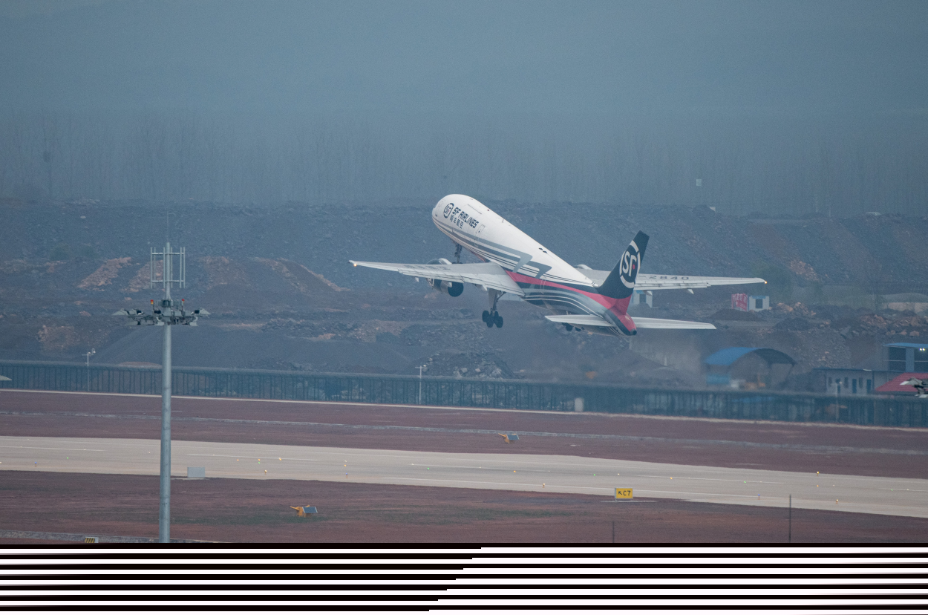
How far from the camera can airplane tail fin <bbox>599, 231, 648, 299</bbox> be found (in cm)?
7731

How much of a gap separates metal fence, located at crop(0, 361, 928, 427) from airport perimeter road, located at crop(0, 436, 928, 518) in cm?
3200

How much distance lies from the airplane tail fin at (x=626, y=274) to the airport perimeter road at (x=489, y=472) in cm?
1253

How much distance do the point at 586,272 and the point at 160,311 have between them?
53.8 meters

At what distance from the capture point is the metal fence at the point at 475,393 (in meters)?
99.7

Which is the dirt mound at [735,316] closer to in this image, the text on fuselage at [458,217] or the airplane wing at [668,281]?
the airplane wing at [668,281]

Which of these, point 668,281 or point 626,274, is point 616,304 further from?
point 668,281

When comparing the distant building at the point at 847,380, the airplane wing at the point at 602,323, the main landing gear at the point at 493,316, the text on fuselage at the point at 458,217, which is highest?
the text on fuselage at the point at 458,217

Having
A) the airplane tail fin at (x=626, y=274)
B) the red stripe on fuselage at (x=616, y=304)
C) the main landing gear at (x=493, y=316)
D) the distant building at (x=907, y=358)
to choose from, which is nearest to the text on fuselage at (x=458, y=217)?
the main landing gear at (x=493, y=316)

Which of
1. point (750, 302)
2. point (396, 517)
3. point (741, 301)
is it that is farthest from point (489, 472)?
point (750, 302)

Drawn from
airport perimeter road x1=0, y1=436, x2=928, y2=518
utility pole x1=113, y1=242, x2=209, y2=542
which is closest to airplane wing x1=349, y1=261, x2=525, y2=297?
airport perimeter road x1=0, y1=436, x2=928, y2=518

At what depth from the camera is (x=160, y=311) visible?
3841cm

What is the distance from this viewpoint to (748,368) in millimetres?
110625
